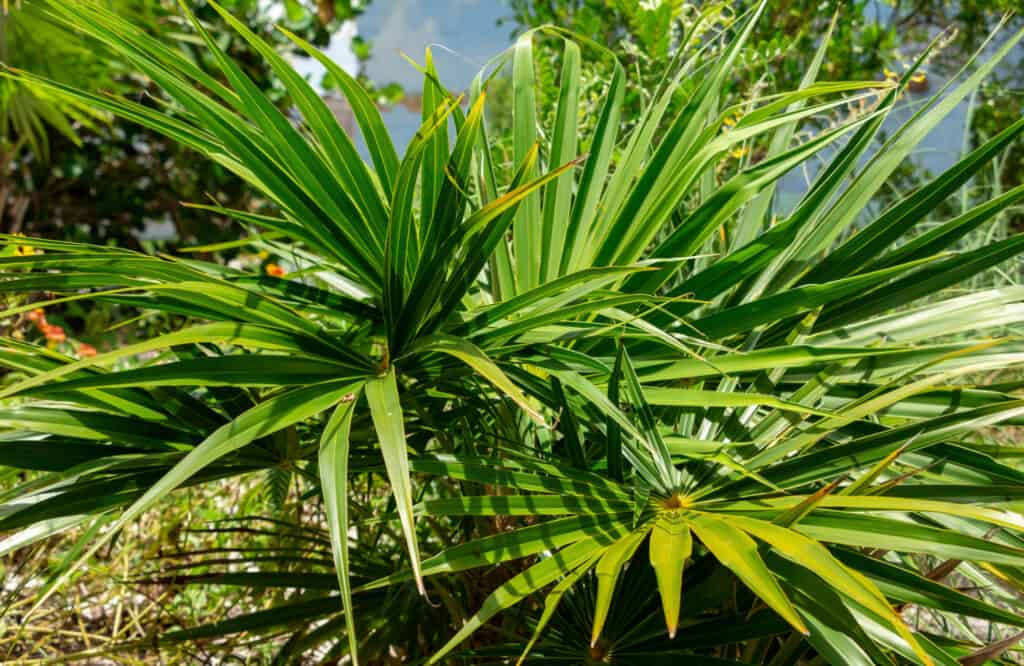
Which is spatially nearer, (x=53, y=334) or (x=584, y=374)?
(x=584, y=374)

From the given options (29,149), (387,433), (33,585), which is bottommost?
(387,433)

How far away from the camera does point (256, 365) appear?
89 centimetres

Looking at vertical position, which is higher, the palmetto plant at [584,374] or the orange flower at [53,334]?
the orange flower at [53,334]

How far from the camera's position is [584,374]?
3.48 feet

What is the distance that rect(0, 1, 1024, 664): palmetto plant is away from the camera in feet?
2.70

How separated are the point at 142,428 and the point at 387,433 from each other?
400mm

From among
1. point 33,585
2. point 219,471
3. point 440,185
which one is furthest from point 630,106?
point 33,585

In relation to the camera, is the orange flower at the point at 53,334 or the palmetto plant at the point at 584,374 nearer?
the palmetto plant at the point at 584,374

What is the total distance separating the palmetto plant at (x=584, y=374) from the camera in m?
0.82

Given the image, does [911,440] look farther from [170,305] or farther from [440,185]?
[170,305]

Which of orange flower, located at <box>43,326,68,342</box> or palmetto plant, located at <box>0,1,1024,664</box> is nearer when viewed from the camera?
palmetto plant, located at <box>0,1,1024,664</box>

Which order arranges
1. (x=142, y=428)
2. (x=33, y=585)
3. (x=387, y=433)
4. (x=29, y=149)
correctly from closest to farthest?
(x=387, y=433), (x=142, y=428), (x=33, y=585), (x=29, y=149)

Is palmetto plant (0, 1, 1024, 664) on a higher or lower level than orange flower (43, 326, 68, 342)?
lower

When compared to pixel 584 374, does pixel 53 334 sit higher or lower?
higher
